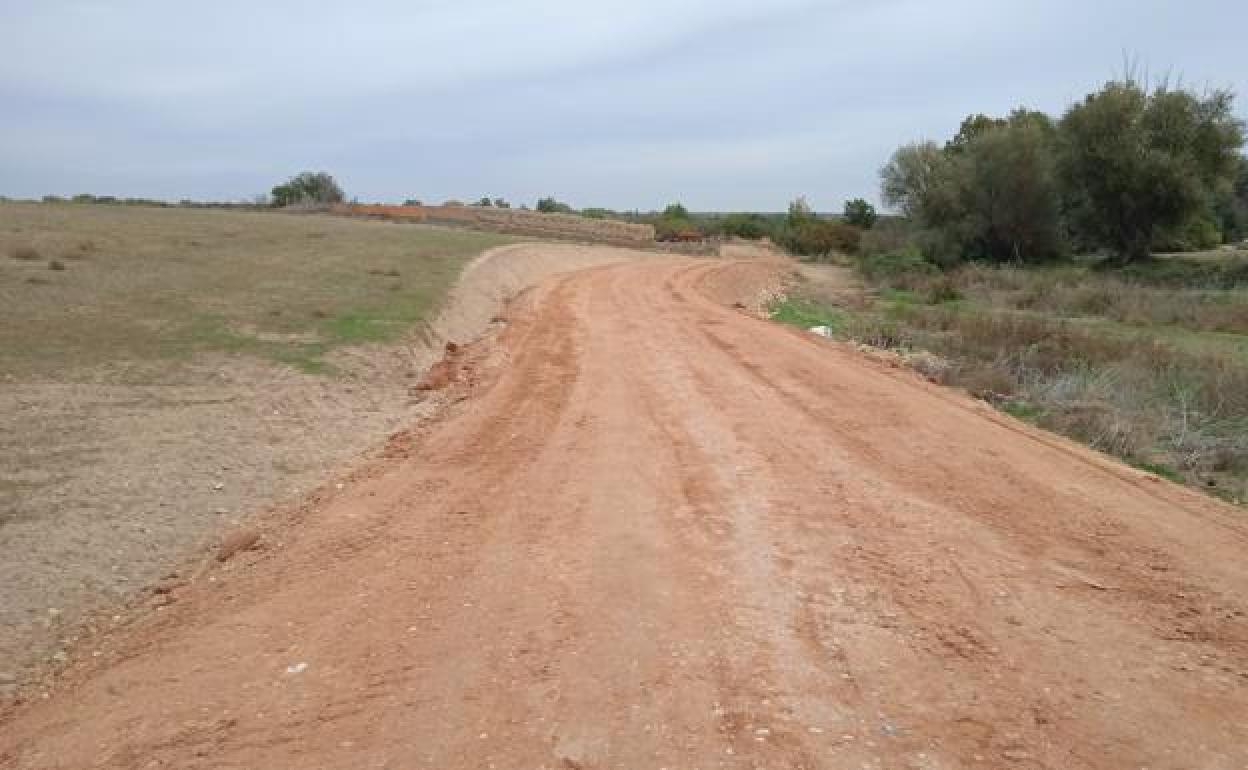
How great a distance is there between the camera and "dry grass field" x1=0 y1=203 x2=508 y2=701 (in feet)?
21.6

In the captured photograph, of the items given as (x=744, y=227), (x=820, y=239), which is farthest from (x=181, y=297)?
(x=744, y=227)

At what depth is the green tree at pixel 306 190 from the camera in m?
80.5

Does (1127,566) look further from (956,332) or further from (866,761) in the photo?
(956,332)

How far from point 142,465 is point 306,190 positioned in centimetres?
8012

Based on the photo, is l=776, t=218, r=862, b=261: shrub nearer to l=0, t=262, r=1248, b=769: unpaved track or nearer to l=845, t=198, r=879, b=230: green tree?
l=845, t=198, r=879, b=230: green tree

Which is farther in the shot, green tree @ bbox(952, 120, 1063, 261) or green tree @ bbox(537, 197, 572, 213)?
green tree @ bbox(537, 197, 572, 213)

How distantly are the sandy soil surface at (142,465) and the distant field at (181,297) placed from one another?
0.74 meters

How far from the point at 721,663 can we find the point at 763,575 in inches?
47.8

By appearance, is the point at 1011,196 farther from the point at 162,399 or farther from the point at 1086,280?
the point at 162,399

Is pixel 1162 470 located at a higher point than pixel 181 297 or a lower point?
lower

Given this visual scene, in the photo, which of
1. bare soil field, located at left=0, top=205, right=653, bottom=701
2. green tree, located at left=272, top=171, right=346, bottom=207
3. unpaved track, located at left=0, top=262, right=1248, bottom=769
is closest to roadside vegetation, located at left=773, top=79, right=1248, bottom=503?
unpaved track, located at left=0, top=262, right=1248, bottom=769

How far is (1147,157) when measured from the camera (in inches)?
1512

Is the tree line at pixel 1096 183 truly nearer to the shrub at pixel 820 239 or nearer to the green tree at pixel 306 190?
the shrub at pixel 820 239

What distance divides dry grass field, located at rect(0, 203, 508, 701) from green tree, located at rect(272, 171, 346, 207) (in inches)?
2433
